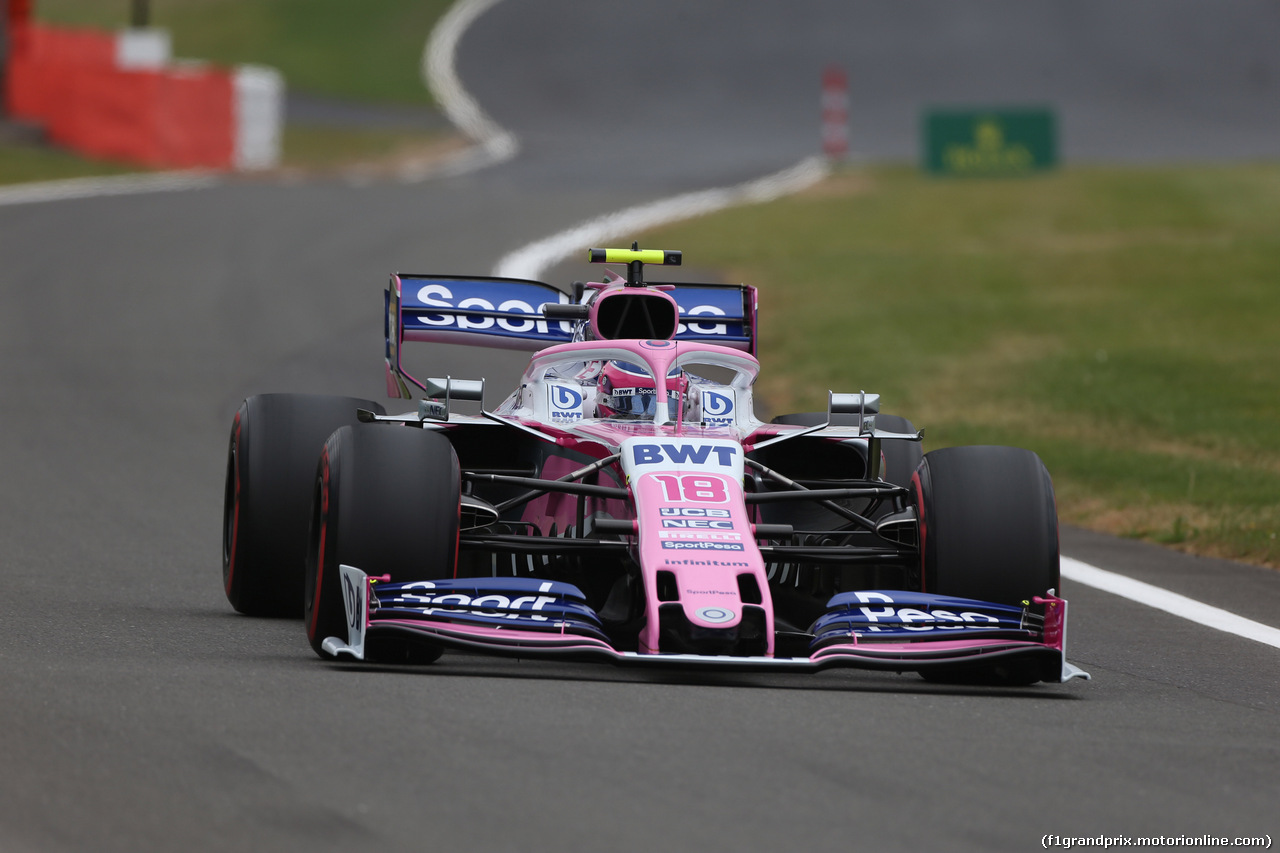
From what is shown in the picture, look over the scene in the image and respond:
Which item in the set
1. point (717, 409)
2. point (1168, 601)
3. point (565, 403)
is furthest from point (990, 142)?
point (565, 403)

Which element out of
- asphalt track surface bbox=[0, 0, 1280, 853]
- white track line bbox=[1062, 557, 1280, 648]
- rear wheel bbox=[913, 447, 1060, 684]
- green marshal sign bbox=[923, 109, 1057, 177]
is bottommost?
white track line bbox=[1062, 557, 1280, 648]

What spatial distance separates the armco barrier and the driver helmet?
2564 cm

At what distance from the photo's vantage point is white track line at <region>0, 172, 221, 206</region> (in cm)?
2723

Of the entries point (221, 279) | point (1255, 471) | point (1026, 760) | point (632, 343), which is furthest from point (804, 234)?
point (1026, 760)

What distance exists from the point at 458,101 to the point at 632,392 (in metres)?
38.4

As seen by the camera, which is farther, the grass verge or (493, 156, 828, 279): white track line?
(493, 156, 828, 279): white track line

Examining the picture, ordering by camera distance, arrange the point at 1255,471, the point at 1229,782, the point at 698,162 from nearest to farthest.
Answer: the point at 1229,782 → the point at 1255,471 → the point at 698,162

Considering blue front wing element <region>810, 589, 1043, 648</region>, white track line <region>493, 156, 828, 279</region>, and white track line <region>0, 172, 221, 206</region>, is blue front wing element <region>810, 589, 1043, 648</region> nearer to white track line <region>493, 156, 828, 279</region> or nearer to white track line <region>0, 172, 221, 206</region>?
white track line <region>493, 156, 828, 279</region>

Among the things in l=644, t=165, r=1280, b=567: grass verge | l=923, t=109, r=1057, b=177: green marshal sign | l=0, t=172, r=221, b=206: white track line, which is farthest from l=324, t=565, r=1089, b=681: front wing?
l=923, t=109, r=1057, b=177: green marshal sign

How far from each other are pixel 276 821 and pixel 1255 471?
955 centimetres

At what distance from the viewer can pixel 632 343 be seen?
820cm

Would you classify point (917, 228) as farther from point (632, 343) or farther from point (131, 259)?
point (632, 343)

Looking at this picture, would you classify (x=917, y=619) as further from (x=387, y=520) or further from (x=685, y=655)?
(x=387, y=520)

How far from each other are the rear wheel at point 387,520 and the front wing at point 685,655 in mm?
100
